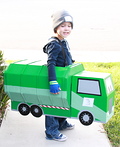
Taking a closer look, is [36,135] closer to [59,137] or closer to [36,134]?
[36,134]

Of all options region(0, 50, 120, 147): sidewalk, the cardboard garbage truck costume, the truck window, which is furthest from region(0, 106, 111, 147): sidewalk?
the truck window

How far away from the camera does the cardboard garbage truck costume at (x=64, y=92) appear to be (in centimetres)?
315

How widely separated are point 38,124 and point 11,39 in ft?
24.0

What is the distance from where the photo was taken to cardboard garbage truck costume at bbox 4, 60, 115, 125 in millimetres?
3148

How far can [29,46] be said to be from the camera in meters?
10.0

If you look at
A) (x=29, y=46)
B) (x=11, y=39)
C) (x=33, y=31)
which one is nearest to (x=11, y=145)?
(x=29, y=46)

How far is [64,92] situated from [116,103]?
2161 mm

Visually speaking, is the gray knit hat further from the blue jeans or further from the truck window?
the blue jeans

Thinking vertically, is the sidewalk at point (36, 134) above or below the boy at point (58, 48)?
below

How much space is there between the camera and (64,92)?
3178mm

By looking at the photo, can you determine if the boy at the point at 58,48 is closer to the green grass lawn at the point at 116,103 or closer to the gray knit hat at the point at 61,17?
the gray knit hat at the point at 61,17

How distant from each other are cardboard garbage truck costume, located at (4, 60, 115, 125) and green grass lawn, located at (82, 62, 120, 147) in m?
0.81

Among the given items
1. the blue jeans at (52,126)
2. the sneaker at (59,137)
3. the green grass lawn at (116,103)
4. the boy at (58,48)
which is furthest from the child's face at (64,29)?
the green grass lawn at (116,103)

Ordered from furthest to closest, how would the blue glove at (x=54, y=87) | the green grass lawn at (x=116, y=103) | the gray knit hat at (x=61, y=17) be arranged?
the green grass lawn at (x=116, y=103)
the gray knit hat at (x=61, y=17)
the blue glove at (x=54, y=87)
